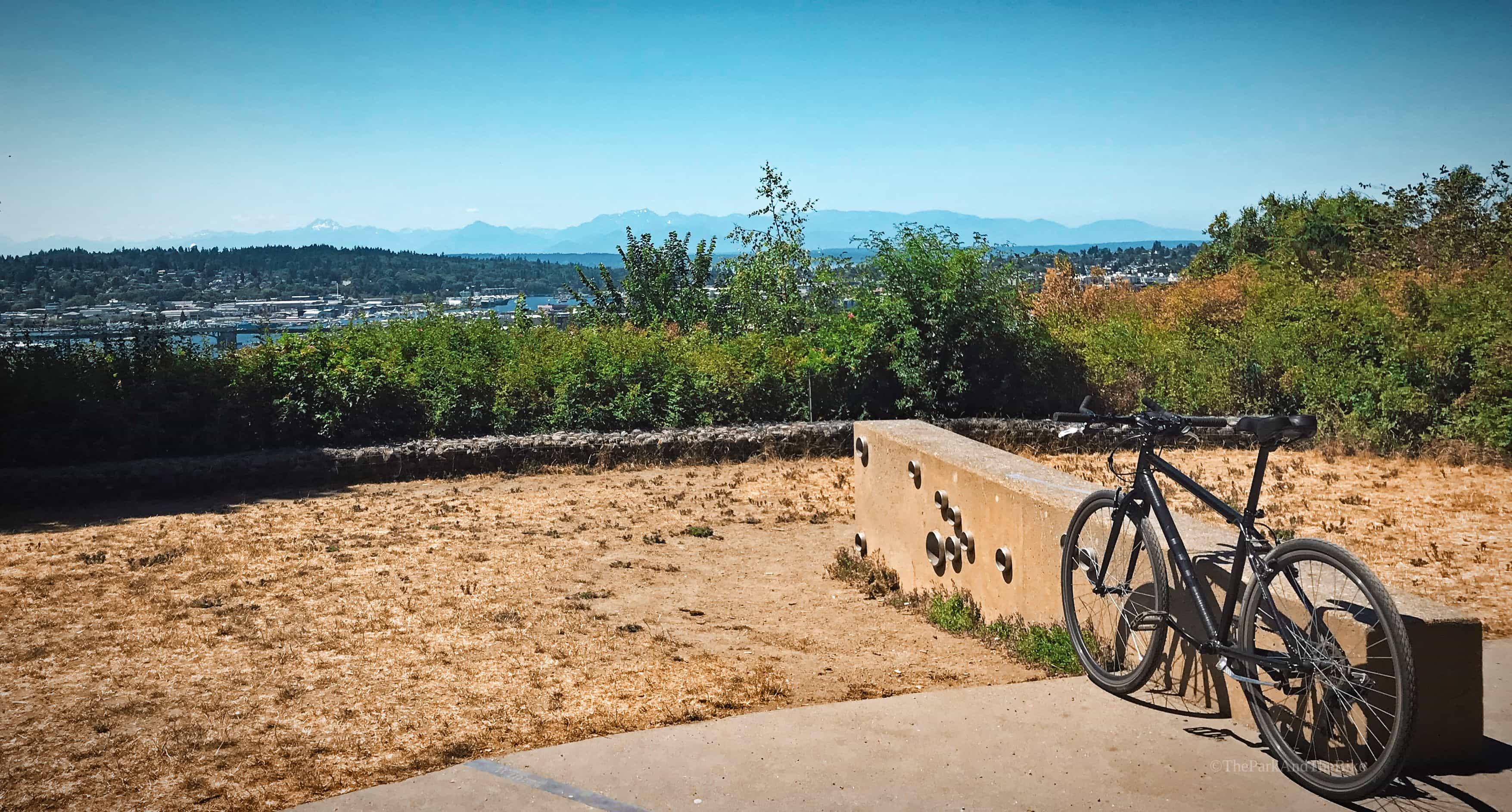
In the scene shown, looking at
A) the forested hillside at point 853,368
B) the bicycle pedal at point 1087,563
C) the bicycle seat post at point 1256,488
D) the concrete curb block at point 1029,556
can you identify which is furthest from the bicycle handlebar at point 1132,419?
the forested hillside at point 853,368

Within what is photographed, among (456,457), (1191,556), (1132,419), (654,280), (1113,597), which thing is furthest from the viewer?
(654,280)

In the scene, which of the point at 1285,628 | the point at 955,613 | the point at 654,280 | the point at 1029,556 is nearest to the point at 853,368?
the point at 955,613

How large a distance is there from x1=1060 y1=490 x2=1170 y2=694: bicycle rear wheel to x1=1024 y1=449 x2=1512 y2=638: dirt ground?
44 centimetres

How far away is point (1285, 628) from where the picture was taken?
307cm

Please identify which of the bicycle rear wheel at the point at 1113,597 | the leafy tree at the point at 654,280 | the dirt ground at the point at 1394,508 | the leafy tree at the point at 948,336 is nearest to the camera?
the bicycle rear wheel at the point at 1113,597

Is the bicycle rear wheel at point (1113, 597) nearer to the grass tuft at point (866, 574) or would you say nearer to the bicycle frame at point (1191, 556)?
the bicycle frame at point (1191, 556)

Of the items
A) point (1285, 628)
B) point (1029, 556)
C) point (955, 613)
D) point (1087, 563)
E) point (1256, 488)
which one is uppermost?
point (1256, 488)

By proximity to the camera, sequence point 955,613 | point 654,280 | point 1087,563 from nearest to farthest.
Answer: point 1087,563 < point 955,613 < point 654,280

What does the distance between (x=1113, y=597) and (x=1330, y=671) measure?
1260 millimetres

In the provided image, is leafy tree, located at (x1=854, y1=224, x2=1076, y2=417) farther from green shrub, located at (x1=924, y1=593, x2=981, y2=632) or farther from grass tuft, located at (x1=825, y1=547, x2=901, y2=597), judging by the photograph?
green shrub, located at (x1=924, y1=593, x2=981, y2=632)

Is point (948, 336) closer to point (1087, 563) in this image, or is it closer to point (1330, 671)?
point (1087, 563)

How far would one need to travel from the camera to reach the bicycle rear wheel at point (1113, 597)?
378cm

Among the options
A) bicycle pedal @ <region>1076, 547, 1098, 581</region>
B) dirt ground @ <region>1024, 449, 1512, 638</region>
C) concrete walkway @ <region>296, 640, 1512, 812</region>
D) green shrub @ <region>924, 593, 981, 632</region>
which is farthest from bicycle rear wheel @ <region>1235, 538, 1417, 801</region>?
green shrub @ <region>924, 593, 981, 632</region>

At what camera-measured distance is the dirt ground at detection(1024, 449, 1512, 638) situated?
19.1 feet
